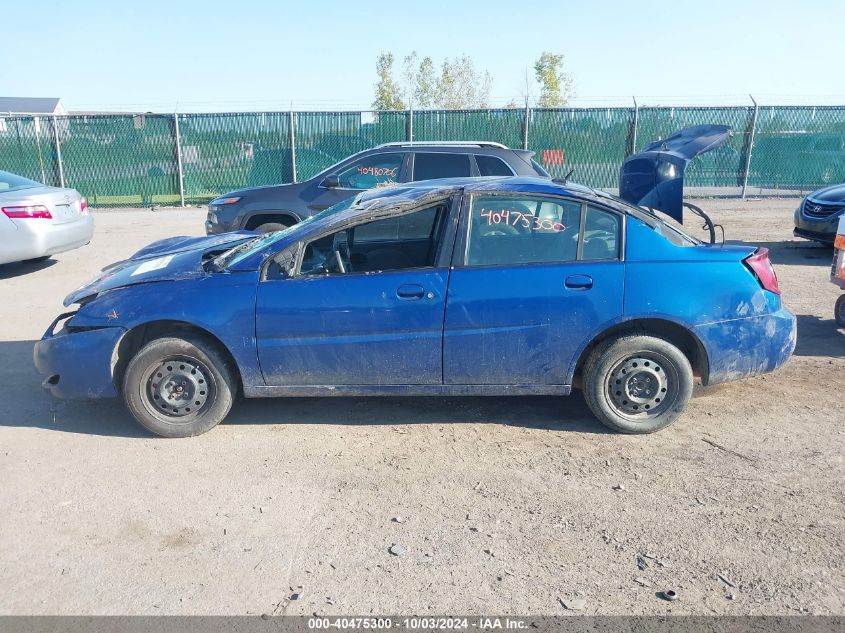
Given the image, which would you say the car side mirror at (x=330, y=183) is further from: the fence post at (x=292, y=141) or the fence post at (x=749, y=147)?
the fence post at (x=749, y=147)

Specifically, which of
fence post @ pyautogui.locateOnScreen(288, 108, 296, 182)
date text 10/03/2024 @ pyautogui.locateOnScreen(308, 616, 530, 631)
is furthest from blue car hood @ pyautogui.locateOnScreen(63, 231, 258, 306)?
fence post @ pyautogui.locateOnScreen(288, 108, 296, 182)

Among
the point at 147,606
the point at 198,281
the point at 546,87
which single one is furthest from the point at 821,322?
the point at 546,87

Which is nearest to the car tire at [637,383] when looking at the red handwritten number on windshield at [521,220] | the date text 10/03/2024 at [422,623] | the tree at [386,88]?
the red handwritten number on windshield at [521,220]

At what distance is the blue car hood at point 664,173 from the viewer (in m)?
6.25

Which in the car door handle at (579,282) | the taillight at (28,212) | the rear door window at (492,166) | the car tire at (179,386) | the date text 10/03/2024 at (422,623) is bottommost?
the date text 10/03/2024 at (422,623)

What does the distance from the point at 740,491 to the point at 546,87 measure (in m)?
42.6

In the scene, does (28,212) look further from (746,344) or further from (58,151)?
(58,151)

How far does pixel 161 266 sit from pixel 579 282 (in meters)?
2.98

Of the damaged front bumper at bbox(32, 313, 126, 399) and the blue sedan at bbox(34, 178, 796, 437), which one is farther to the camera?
the damaged front bumper at bbox(32, 313, 126, 399)

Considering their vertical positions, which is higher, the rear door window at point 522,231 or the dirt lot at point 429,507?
the rear door window at point 522,231

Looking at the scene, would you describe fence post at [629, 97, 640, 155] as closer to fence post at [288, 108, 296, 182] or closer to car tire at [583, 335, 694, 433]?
fence post at [288, 108, 296, 182]

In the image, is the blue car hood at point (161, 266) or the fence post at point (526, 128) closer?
the blue car hood at point (161, 266)

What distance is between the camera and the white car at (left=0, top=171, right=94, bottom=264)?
9547 mm

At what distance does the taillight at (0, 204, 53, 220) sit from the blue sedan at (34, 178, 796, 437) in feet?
18.2
